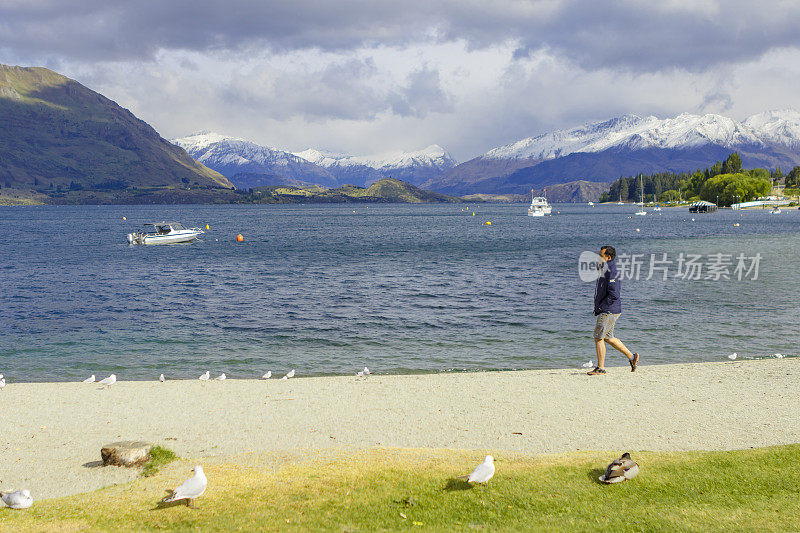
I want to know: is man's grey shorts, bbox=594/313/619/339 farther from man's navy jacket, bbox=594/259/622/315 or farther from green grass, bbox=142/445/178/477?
green grass, bbox=142/445/178/477

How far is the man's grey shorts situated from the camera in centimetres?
1830

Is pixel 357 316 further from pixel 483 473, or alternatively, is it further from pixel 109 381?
pixel 483 473

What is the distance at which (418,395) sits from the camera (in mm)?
18547

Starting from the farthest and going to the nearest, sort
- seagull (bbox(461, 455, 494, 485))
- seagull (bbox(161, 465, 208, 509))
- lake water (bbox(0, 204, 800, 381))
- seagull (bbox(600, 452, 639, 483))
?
lake water (bbox(0, 204, 800, 381)) → seagull (bbox(600, 452, 639, 483)) → seagull (bbox(461, 455, 494, 485)) → seagull (bbox(161, 465, 208, 509))

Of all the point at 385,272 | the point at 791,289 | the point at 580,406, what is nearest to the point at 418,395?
the point at 580,406

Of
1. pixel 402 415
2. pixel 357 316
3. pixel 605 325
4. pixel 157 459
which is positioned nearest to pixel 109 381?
pixel 157 459

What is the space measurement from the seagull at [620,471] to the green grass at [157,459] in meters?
8.77

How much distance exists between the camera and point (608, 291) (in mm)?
18000

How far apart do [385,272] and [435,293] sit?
1533cm

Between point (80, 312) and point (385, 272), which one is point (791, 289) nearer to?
point (385, 272)

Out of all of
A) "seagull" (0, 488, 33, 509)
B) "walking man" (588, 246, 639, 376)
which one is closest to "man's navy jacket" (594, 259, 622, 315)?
"walking man" (588, 246, 639, 376)

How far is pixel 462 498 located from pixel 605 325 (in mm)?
10253

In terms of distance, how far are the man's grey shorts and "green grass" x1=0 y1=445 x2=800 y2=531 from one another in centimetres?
659

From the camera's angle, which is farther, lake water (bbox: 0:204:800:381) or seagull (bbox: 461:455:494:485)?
lake water (bbox: 0:204:800:381)
